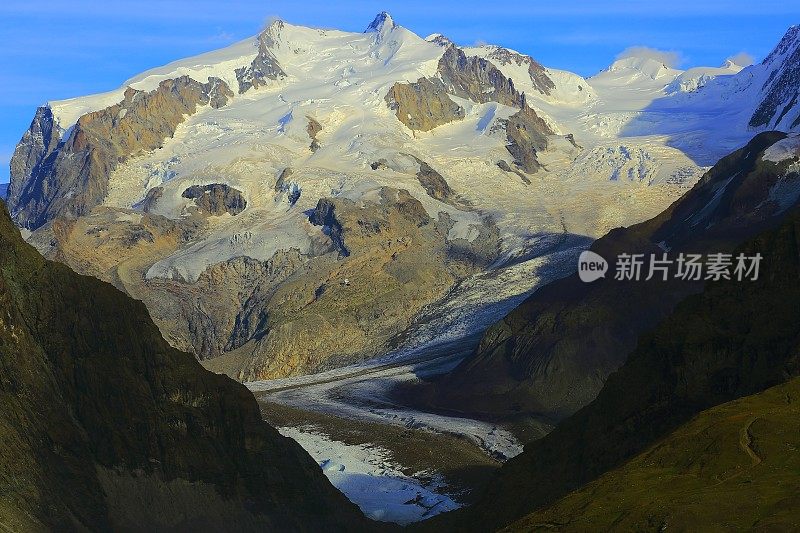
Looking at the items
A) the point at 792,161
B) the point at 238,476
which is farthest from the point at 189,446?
the point at 792,161

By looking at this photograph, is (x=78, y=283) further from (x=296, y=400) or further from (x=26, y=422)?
(x=296, y=400)

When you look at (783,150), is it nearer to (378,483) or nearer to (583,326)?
(583,326)

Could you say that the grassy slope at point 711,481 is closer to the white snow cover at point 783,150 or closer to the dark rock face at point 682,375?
the dark rock face at point 682,375

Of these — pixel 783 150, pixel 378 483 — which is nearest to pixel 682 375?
pixel 378 483

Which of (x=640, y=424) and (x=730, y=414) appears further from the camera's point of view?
(x=640, y=424)

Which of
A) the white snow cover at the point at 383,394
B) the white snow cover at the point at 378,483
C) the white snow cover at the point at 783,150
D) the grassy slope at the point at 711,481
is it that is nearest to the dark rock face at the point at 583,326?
the white snow cover at the point at 783,150

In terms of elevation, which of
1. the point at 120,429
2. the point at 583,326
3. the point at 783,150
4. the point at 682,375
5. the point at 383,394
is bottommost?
the point at 383,394
